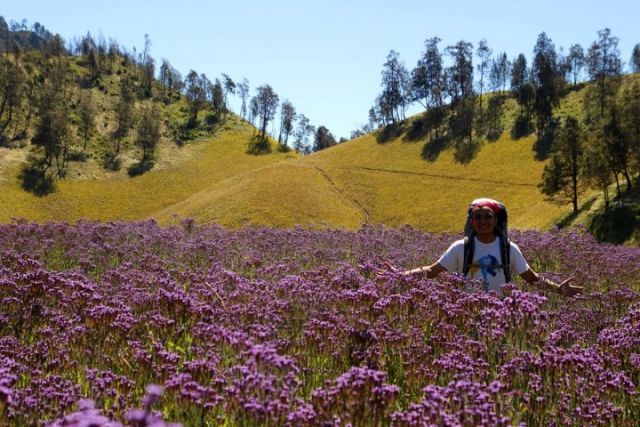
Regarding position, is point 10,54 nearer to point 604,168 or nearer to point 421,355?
point 604,168

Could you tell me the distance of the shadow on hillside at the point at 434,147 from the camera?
104 meters

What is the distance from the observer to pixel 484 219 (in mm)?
7738

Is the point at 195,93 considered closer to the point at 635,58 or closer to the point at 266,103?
the point at 266,103

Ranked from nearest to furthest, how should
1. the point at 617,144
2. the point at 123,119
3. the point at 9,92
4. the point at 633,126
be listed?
the point at 633,126 < the point at 617,144 < the point at 9,92 < the point at 123,119

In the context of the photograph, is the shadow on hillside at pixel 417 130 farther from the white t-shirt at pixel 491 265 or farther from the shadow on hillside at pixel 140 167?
the white t-shirt at pixel 491 265

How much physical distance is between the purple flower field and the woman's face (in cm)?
101

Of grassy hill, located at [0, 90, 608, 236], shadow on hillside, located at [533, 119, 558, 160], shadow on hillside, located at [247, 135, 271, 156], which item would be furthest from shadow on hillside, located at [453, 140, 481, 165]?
shadow on hillside, located at [247, 135, 271, 156]

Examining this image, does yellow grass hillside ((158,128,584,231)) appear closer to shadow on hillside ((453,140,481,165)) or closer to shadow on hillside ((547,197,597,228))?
shadow on hillside ((453,140,481,165))

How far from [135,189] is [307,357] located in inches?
4400

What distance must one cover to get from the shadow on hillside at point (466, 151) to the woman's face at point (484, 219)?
94200 mm

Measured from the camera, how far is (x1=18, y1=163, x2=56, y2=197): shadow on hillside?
97.1 meters

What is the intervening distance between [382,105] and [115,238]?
123799 millimetres

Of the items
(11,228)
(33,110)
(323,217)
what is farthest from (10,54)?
(11,228)

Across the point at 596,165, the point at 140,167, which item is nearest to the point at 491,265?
the point at 596,165
